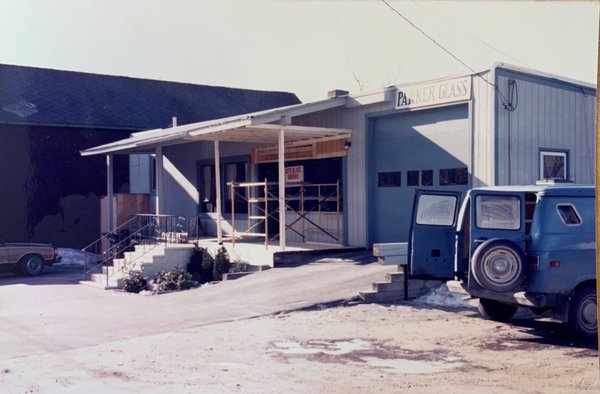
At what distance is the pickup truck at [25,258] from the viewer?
21.8 m

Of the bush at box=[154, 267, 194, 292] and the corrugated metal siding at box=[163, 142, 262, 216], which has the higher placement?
the corrugated metal siding at box=[163, 142, 262, 216]

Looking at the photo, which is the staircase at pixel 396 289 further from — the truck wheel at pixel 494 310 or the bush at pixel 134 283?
the bush at pixel 134 283

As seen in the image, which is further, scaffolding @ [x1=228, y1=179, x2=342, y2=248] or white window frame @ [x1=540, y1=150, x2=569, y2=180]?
scaffolding @ [x1=228, y1=179, x2=342, y2=248]

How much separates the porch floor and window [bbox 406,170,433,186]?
2.10 metres

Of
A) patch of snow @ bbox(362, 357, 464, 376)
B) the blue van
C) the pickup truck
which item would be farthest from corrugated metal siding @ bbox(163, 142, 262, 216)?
patch of snow @ bbox(362, 357, 464, 376)

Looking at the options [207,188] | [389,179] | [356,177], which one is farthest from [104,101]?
[389,179]

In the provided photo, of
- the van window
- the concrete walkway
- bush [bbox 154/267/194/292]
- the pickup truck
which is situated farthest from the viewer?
the pickup truck

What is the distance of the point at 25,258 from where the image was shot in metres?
22.2

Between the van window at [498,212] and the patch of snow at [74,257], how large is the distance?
19.8 meters

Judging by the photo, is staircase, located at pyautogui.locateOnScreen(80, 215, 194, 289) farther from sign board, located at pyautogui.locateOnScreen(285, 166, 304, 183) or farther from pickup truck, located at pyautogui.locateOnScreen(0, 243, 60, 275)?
sign board, located at pyautogui.locateOnScreen(285, 166, 304, 183)

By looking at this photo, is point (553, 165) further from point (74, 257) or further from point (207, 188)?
point (74, 257)

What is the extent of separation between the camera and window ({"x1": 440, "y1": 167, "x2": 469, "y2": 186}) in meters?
14.5

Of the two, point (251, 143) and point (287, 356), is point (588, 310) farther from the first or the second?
point (251, 143)

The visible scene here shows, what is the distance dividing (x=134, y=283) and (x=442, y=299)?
25.3 feet
